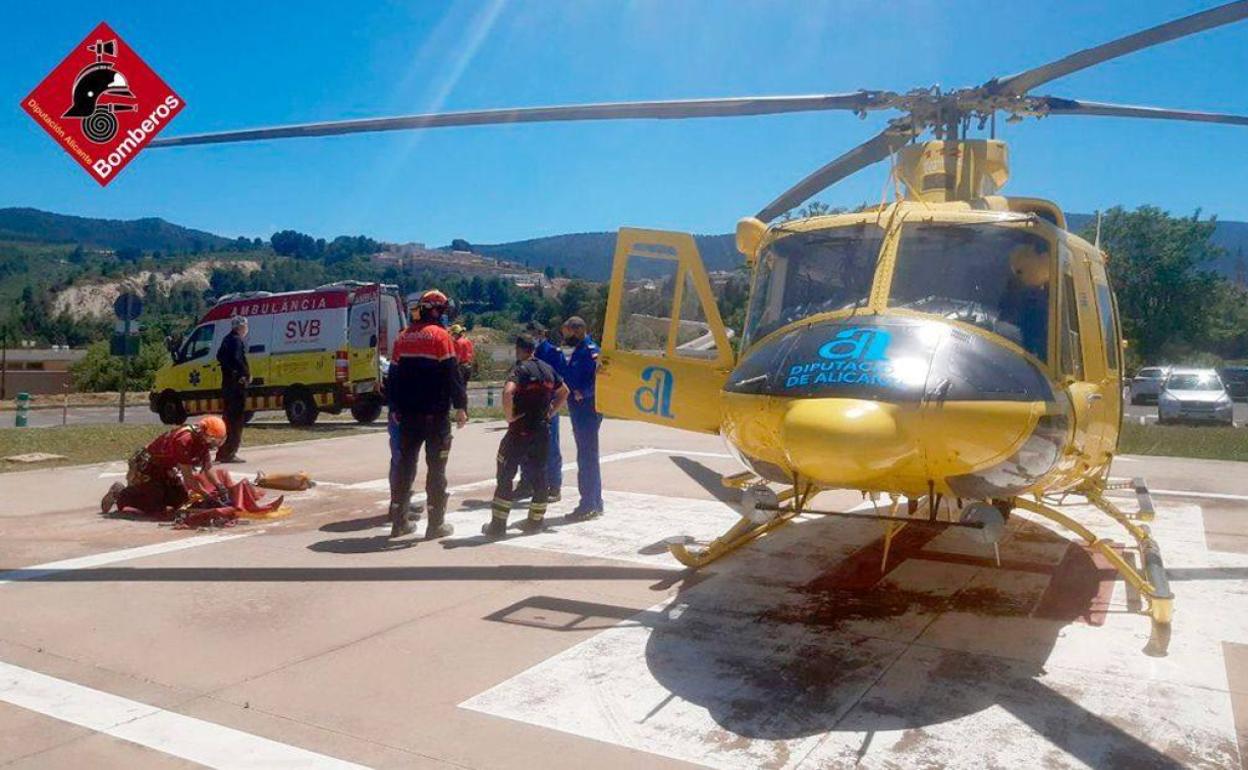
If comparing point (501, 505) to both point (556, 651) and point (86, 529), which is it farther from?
point (86, 529)

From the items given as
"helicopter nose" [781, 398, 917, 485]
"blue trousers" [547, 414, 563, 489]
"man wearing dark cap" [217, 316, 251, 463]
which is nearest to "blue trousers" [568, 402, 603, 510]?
"blue trousers" [547, 414, 563, 489]

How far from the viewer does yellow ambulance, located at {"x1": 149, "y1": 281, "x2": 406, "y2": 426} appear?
57.9 ft

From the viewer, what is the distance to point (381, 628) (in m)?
5.23

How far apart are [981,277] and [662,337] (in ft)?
6.96

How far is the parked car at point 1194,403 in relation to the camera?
23203 mm

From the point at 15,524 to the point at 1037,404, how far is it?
25.4 ft

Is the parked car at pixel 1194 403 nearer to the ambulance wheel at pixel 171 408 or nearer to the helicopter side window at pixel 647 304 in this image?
the helicopter side window at pixel 647 304

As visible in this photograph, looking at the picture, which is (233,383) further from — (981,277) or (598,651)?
(981,277)

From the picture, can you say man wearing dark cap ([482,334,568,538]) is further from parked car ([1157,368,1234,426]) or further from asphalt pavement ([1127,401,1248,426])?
asphalt pavement ([1127,401,1248,426])

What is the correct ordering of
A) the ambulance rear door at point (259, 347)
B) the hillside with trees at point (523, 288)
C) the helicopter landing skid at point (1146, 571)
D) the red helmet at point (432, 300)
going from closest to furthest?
1. the helicopter landing skid at point (1146, 571)
2. the red helmet at point (432, 300)
3. the ambulance rear door at point (259, 347)
4. the hillside with trees at point (523, 288)

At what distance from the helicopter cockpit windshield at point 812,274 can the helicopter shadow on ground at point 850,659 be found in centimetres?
169

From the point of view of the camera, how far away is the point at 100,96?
9.57 metres

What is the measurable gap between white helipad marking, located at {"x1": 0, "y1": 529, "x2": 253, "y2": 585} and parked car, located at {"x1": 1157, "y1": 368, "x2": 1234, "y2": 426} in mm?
22822

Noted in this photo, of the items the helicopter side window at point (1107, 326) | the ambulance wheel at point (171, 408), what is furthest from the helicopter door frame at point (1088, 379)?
the ambulance wheel at point (171, 408)
